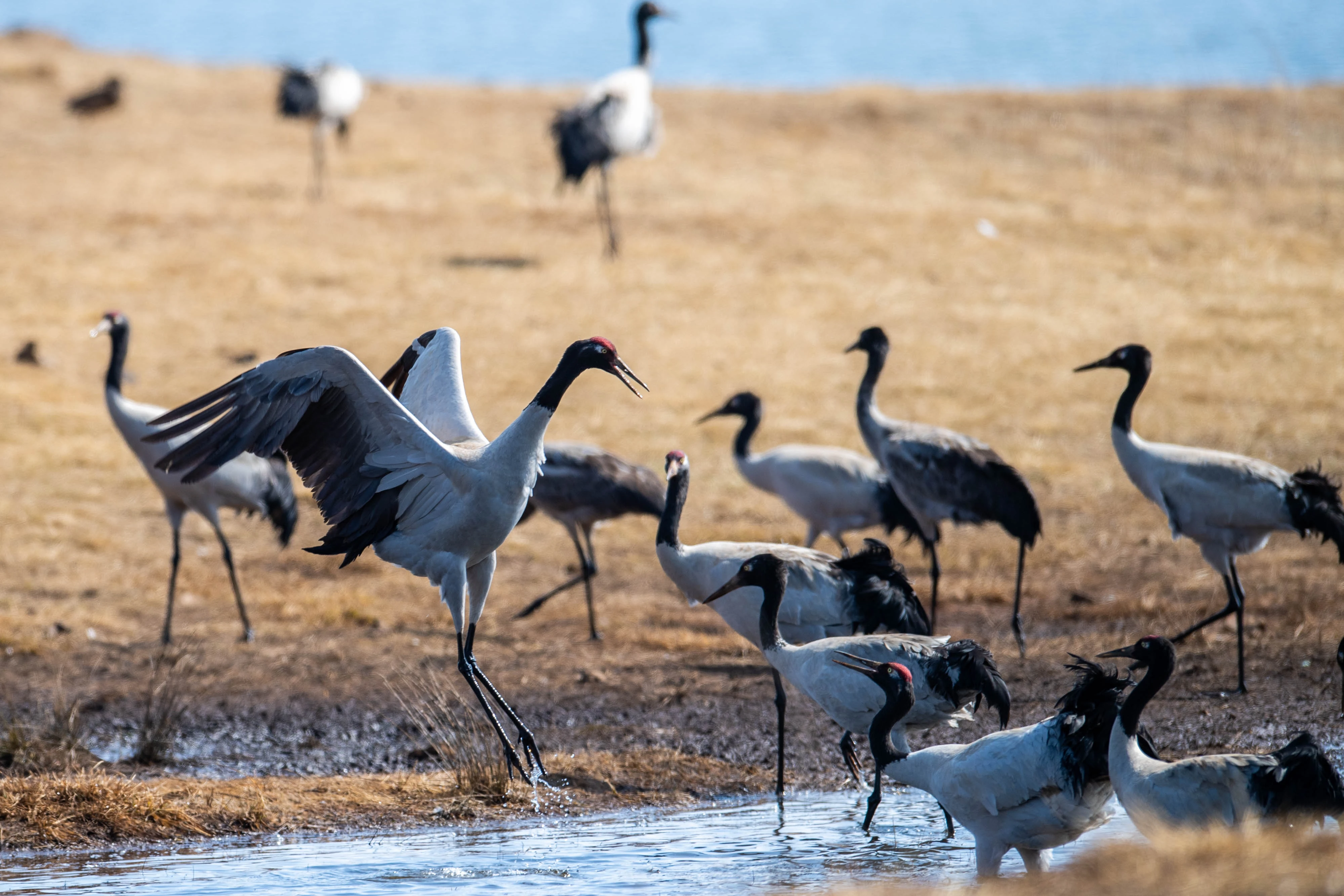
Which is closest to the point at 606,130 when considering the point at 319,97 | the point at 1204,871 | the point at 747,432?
the point at 319,97

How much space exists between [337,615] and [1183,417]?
8.25 meters

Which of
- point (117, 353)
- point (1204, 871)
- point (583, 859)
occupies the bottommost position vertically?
point (583, 859)

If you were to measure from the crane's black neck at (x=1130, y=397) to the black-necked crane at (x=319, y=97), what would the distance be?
51.5 feet

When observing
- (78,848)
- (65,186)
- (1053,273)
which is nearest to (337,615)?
(78,848)

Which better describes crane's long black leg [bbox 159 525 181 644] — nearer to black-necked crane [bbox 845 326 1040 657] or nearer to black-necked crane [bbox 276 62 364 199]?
black-necked crane [bbox 845 326 1040 657]

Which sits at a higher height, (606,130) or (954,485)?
(606,130)

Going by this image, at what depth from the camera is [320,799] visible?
6508 mm

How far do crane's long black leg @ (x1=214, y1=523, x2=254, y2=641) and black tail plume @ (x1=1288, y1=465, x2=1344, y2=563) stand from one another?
617 cm

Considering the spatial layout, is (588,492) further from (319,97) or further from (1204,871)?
(319,97)

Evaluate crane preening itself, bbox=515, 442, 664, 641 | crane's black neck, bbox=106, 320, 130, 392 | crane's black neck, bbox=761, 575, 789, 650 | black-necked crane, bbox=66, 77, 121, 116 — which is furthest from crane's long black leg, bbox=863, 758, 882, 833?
black-necked crane, bbox=66, 77, 121, 116

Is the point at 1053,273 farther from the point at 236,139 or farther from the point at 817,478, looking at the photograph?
→ the point at 236,139

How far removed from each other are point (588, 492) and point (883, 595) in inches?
122

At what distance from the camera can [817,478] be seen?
10.4 meters

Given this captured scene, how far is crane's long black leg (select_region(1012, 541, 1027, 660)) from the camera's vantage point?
8.80 meters
